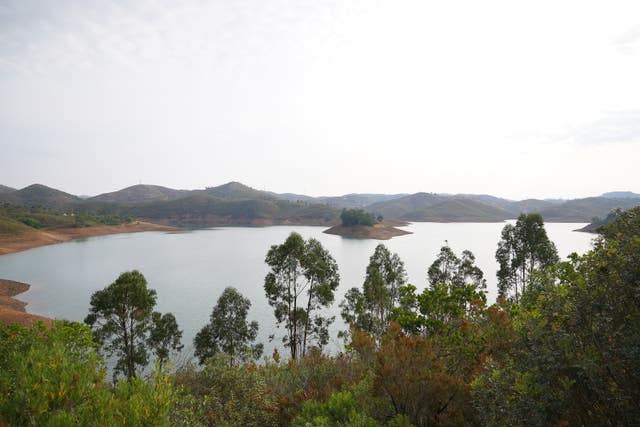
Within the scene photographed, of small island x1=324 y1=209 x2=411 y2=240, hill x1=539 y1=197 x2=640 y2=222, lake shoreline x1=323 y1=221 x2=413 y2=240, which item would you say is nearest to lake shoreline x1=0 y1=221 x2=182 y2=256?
lake shoreline x1=323 y1=221 x2=413 y2=240

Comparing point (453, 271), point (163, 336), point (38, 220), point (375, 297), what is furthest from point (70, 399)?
point (38, 220)

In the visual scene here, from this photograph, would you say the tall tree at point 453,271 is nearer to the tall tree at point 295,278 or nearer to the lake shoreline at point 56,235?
the tall tree at point 295,278

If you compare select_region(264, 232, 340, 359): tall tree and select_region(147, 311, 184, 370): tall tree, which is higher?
select_region(264, 232, 340, 359): tall tree

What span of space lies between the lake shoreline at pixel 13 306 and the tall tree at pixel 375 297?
21532mm

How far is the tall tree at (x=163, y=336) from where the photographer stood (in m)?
23.2

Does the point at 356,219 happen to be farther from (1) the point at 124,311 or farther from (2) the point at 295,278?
(1) the point at 124,311

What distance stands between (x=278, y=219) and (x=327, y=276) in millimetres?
149644

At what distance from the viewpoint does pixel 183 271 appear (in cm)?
5631

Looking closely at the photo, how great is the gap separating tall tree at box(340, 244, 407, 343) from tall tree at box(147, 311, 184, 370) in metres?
11.3

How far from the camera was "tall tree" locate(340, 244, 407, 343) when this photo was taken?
25922 millimetres

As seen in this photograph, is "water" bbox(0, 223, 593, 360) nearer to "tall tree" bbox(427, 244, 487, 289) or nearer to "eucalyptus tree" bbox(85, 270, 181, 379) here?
"eucalyptus tree" bbox(85, 270, 181, 379)

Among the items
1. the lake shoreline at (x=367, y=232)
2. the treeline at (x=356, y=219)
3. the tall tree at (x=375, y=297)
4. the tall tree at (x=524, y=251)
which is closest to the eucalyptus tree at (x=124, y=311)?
the tall tree at (x=375, y=297)

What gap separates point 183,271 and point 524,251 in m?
45.4

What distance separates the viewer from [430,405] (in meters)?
7.27
